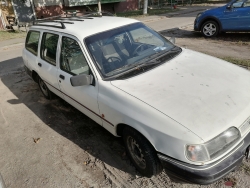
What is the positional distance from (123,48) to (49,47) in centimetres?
153

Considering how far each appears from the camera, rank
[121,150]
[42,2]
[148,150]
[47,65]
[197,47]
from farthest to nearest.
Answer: [42,2] → [197,47] → [47,65] → [121,150] → [148,150]

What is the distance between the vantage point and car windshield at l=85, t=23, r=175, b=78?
9.70 ft

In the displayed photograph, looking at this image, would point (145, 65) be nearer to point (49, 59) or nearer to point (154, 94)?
point (154, 94)

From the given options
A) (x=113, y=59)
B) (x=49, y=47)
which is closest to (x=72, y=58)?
(x=113, y=59)

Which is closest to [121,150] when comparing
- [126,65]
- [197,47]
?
[126,65]

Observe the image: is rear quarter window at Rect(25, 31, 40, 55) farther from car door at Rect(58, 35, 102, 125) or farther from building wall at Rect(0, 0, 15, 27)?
building wall at Rect(0, 0, 15, 27)

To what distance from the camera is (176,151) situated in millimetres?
2062

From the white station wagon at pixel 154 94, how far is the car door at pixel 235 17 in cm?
575

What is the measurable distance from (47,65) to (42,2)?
16.7 metres

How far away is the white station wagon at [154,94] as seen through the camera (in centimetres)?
206

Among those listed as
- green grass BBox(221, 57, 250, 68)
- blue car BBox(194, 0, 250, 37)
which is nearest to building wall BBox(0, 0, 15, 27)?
blue car BBox(194, 0, 250, 37)

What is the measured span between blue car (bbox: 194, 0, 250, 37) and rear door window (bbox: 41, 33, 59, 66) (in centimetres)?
690

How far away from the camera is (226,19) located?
817cm

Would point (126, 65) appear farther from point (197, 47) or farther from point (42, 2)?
point (42, 2)
